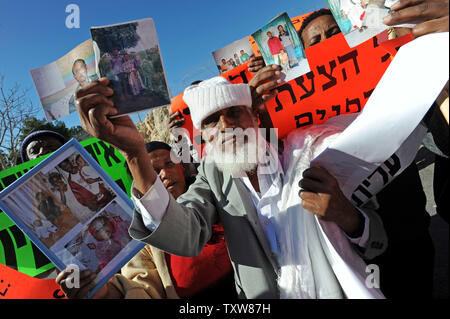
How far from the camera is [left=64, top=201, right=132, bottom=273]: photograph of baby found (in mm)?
1437

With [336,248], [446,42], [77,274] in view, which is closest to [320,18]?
[446,42]

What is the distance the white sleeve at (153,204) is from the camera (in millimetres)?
1320

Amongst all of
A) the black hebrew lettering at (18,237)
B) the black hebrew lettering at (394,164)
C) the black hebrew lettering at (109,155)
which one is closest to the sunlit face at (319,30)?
the black hebrew lettering at (394,164)

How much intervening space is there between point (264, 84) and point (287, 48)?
260mm

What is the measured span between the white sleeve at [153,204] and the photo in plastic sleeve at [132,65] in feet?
1.36

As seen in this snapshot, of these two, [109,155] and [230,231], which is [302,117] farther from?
[109,155]

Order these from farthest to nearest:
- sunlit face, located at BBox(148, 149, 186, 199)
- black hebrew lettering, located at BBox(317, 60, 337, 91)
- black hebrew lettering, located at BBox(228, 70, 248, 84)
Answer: sunlit face, located at BBox(148, 149, 186, 199) < black hebrew lettering, located at BBox(228, 70, 248, 84) < black hebrew lettering, located at BBox(317, 60, 337, 91)

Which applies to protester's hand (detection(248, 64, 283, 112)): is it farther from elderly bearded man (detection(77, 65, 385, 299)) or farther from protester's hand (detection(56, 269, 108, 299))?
protester's hand (detection(56, 269, 108, 299))

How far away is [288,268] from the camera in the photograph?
52.6 inches

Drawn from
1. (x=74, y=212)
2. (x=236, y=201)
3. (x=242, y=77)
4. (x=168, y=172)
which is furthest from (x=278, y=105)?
(x=74, y=212)

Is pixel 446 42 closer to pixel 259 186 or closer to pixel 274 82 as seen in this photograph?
pixel 274 82

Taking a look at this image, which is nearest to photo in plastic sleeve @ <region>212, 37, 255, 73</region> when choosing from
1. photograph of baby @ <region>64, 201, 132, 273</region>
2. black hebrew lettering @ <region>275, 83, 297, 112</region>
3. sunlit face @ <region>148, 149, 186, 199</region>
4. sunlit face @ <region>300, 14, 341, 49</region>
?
sunlit face @ <region>300, 14, 341, 49</region>

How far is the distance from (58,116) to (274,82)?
1272 mm

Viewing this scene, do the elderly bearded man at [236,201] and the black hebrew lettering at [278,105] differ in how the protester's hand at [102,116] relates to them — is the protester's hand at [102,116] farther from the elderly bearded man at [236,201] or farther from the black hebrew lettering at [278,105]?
the black hebrew lettering at [278,105]
